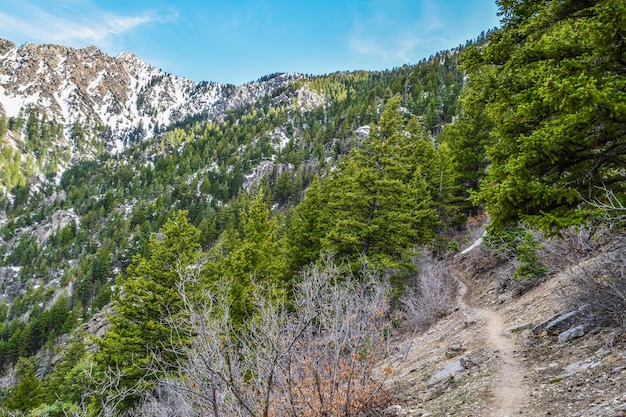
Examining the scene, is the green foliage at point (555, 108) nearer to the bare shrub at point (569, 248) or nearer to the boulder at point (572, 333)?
the boulder at point (572, 333)

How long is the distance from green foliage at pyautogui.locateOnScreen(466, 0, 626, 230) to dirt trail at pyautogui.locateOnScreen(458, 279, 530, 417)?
2.69 metres

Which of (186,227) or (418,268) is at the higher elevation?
(186,227)

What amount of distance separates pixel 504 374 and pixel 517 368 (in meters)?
0.34

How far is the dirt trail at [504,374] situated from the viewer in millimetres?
5555

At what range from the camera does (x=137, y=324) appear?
16.7 meters

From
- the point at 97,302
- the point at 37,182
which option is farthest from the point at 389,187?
the point at 37,182

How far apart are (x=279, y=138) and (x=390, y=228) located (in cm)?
13009

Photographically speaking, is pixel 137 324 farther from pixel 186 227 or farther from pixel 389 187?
pixel 389 187

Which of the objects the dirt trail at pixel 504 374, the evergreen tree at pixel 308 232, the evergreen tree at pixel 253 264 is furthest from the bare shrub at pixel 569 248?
the evergreen tree at pixel 308 232

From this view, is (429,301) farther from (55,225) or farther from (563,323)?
(55,225)

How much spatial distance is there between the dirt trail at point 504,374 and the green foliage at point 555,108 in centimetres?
269

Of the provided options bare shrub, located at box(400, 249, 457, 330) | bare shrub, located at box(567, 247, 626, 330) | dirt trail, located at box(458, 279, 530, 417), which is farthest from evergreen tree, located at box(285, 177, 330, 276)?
bare shrub, located at box(567, 247, 626, 330)

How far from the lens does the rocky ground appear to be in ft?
16.7

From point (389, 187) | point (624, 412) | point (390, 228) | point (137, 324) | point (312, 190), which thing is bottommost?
point (624, 412)
